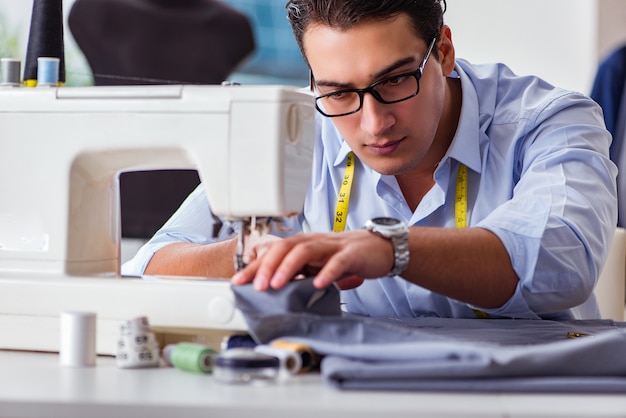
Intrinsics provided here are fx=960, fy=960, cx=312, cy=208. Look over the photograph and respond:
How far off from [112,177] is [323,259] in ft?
1.49

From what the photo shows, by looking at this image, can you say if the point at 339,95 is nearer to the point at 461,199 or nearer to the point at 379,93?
the point at 379,93

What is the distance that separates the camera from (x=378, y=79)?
6.12 ft

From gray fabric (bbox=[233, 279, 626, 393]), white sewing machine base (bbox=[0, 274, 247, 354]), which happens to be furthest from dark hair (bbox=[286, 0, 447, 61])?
gray fabric (bbox=[233, 279, 626, 393])

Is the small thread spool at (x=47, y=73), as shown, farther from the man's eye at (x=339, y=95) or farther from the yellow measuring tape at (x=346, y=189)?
the yellow measuring tape at (x=346, y=189)

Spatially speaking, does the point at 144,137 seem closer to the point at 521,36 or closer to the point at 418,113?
the point at 418,113

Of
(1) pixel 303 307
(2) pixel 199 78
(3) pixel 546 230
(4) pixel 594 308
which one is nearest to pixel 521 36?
(2) pixel 199 78

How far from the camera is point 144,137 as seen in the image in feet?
4.84

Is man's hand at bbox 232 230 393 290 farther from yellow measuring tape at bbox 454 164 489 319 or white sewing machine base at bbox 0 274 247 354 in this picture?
yellow measuring tape at bbox 454 164 489 319

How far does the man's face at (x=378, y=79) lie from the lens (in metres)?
1.87

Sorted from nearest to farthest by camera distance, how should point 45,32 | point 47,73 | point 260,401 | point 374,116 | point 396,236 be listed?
point 260,401, point 396,236, point 47,73, point 45,32, point 374,116

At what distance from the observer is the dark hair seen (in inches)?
74.3

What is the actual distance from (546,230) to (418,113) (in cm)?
46

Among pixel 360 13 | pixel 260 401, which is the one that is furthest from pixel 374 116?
pixel 260 401

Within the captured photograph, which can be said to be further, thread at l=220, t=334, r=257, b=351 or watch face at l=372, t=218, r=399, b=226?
watch face at l=372, t=218, r=399, b=226
